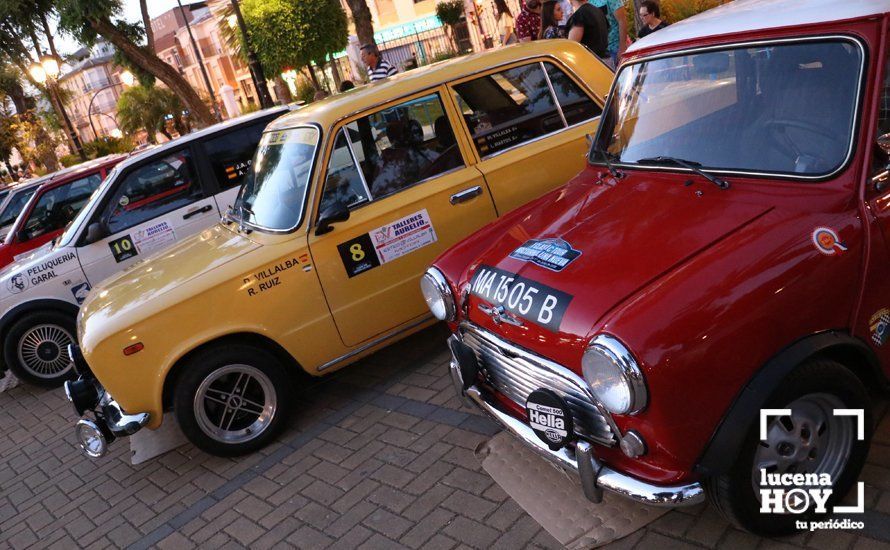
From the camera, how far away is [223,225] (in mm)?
5172

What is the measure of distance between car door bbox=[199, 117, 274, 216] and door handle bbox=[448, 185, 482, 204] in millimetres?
3110

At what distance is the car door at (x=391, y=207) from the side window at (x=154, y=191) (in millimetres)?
3078

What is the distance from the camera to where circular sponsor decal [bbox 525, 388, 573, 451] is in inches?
104

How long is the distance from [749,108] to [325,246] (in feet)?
8.53

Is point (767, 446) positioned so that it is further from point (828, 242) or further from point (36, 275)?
point (36, 275)

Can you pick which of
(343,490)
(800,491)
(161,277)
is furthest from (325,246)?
(800,491)

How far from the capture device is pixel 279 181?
4777mm

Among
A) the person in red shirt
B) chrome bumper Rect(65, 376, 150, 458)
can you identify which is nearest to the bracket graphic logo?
chrome bumper Rect(65, 376, 150, 458)

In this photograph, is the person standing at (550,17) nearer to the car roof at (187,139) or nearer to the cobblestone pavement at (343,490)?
the car roof at (187,139)

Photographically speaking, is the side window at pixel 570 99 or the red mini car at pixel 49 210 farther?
the red mini car at pixel 49 210

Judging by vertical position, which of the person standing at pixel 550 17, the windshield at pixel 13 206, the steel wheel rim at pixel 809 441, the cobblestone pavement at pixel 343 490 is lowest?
the cobblestone pavement at pixel 343 490

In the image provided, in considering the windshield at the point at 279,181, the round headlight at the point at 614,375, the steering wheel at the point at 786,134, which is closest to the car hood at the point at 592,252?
the round headlight at the point at 614,375

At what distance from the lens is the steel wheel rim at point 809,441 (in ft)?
8.24

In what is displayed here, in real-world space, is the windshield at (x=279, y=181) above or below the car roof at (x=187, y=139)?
below
